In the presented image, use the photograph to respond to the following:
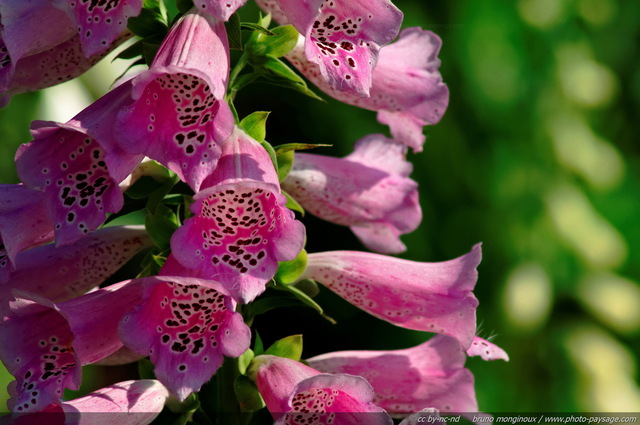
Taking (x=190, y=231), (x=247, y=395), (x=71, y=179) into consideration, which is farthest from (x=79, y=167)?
(x=247, y=395)

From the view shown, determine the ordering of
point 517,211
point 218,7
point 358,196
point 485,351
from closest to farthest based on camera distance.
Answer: point 218,7, point 485,351, point 358,196, point 517,211

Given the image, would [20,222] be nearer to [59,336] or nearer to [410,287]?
[59,336]

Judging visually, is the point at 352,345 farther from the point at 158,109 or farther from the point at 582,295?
the point at 158,109

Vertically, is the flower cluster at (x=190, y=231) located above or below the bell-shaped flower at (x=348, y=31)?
below

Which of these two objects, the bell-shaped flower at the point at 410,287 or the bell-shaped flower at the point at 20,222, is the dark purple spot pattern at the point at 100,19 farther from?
the bell-shaped flower at the point at 410,287

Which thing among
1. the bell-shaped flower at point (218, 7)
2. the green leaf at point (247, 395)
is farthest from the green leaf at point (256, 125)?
the green leaf at point (247, 395)

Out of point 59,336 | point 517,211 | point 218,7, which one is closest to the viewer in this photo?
point 218,7
